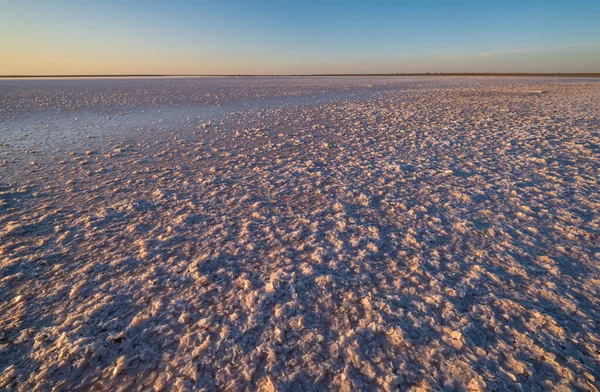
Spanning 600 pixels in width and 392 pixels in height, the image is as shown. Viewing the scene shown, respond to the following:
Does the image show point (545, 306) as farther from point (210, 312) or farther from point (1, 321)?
point (1, 321)

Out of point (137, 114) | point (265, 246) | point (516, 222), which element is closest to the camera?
point (265, 246)

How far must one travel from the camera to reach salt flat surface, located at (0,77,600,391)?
165cm

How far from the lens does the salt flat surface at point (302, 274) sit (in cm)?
165

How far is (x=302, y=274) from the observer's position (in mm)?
2422

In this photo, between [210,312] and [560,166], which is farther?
[560,166]

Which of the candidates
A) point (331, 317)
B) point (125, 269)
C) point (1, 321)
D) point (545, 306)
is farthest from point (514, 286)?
point (1, 321)

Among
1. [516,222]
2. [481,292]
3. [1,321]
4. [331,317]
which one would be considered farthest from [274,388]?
[516,222]

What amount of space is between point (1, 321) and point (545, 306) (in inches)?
152

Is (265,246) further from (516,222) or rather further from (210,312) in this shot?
(516,222)

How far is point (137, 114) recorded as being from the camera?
11719mm

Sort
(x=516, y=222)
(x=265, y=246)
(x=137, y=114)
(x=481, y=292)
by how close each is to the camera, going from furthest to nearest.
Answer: (x=137, y=114)
(x=516, y=222)
(x=265, y=246)
(x=481, y=292)

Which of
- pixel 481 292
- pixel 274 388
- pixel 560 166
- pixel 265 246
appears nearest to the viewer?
pixel 274 388

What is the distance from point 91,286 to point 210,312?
107 centimetres

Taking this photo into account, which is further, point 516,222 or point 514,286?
point 516,222
